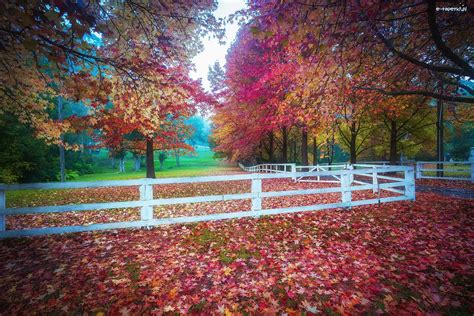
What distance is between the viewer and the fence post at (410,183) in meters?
7.98

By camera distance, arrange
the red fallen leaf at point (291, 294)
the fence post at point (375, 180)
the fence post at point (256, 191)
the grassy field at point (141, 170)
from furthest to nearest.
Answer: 1. the grassy field at point (141, 170)
2. the fence post at point (375, 180)
3. the fence post at point (256, 191)
4. the red fallen leaf at point (291, 294)

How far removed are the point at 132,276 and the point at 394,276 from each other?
14.6 ft

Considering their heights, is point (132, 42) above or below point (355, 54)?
above

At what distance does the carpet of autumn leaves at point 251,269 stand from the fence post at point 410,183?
2.05 m

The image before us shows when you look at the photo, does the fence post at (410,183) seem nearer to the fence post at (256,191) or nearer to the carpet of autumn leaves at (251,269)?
the carpet of autumn leaves at (251,269)

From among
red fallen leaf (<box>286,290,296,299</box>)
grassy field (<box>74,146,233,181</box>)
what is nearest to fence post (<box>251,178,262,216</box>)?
Answer: red fallen leaf (<box>286,290,296,299</box>)

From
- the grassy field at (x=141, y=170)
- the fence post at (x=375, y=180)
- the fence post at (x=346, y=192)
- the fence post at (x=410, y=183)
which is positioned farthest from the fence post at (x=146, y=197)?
the grassy field at (x=141, y=170)

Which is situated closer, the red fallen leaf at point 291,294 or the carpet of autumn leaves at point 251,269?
the carpet of autumn leaves at point 251,269

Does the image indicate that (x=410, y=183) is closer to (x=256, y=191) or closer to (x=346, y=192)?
(x=346, y=192)

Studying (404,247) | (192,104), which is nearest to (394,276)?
(404,247)

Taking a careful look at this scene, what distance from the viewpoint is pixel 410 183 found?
8.00 m

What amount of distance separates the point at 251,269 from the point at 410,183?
749 centimetres

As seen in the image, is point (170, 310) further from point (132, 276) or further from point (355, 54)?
point (355, 54)

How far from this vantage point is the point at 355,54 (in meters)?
5.87
